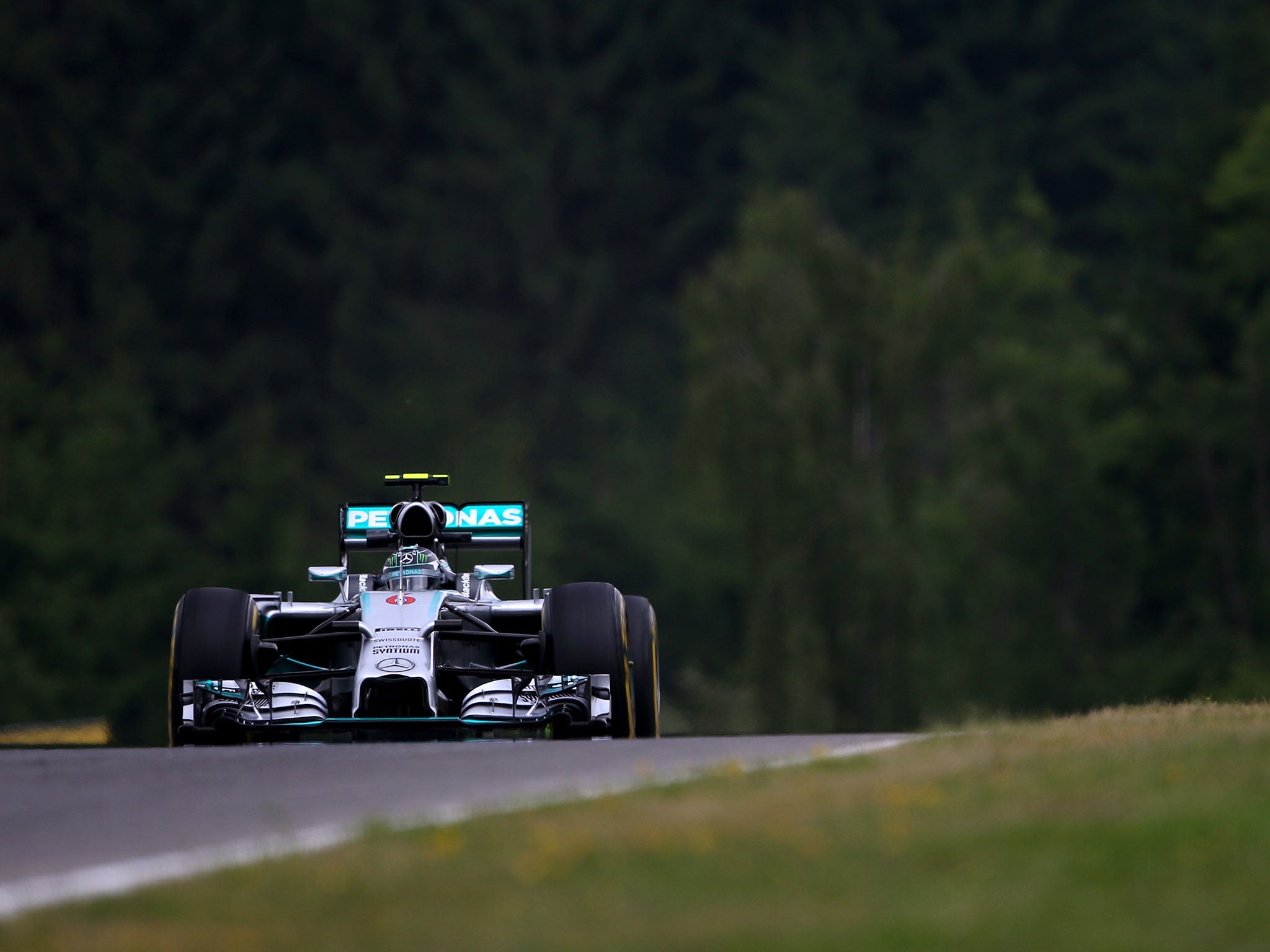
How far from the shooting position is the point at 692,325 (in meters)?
49.3

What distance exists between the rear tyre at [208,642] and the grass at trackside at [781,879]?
614 cm

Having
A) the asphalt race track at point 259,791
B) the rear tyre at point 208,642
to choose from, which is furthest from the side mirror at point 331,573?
the asphalt race track at point 259,791

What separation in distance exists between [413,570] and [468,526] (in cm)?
99

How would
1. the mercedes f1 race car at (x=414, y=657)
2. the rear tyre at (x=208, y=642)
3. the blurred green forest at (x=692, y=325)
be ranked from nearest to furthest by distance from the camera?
the mercedes f1 race car at (x=414, y=657)
the rear tyre at (x=208, y=642)
the blurred green forest at (x=692, y=325)

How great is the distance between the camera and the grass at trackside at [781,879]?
245 inches

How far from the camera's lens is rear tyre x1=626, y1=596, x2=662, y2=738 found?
15422 millimetres

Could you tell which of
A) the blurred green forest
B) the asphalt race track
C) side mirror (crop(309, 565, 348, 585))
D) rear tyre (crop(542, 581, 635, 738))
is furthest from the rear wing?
the blurred green forest

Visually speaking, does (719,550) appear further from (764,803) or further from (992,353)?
(764,803)

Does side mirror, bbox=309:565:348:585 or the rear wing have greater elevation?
the rear wing

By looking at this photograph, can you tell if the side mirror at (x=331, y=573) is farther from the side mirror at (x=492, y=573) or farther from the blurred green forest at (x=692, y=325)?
the blurred green forest at (x=692, y=325)

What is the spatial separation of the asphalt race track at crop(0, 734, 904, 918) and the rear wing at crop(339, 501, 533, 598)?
13.4ft

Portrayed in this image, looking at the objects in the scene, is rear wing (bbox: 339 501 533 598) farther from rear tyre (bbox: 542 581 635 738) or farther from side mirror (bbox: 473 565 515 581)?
rear tyre (bbox: 542 581 635 738)

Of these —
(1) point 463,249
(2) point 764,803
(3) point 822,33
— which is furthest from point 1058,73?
(2) point 764,803

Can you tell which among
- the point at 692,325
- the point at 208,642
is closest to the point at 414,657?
the point at 208,642
